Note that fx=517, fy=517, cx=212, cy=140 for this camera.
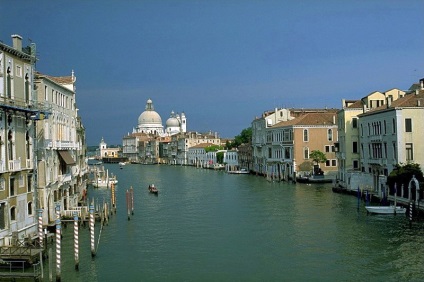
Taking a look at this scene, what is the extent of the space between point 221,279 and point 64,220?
8373 millimetres

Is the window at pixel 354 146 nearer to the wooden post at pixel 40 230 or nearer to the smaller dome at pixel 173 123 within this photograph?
the wooden post at pixel 40 230

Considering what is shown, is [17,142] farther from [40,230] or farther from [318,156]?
[318,156]

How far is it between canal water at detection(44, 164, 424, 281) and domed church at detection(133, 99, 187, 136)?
98.3 m

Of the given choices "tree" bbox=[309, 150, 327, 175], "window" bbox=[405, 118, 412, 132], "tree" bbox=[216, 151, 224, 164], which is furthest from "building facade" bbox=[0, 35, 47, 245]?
"tree" bbox=[216, 151, 224, 164]

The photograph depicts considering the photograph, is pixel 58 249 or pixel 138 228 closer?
pixel 58 249

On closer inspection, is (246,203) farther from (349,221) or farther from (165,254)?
(165,254)

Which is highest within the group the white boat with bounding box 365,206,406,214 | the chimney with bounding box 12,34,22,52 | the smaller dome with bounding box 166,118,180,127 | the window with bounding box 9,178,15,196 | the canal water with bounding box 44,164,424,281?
the smaller dome with bounding box 166,118,180,127

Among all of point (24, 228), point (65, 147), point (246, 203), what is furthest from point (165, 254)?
point (246, 203)

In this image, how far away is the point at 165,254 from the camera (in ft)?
49.2

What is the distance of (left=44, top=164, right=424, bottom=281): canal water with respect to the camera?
12.9 meters

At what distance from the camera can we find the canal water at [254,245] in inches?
506

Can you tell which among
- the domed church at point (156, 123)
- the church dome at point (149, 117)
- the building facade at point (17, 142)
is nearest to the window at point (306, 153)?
the building facade at point (17, 142)

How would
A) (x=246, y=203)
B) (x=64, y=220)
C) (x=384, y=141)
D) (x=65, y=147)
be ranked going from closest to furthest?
1. (x=64, y=220)
2. (x=65, y=147)
3. (x=384, y=141)
4. (x=246, y=203)

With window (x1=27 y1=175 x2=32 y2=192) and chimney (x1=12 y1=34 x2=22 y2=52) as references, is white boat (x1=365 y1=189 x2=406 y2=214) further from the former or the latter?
chimney (x1=12 y1=34 x2=22 y2=52)
